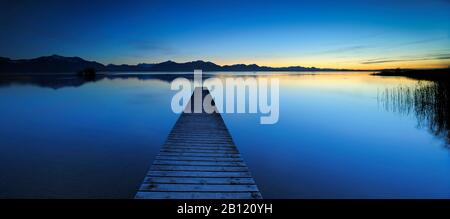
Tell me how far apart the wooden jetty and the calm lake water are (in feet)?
2.77

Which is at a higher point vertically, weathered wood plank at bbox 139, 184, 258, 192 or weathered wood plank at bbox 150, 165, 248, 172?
weathered wood plank at bbox 150, 165, 248, 172

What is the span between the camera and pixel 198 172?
3.30 meters

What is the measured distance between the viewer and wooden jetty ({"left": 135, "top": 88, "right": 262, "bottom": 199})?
2730mm

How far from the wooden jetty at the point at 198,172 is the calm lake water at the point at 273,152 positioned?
2.77ft

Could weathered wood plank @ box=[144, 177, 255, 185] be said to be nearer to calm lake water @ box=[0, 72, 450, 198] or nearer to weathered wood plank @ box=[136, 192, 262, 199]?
weathered wood plank @ box=[136, 192, 262, 199]

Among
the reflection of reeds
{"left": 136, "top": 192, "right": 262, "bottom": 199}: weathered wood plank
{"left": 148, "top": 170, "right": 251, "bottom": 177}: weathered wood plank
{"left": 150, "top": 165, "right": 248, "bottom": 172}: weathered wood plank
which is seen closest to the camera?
{"left": 136, "top": 192, "right": 262, "bottom": 199}: weathered wood plank

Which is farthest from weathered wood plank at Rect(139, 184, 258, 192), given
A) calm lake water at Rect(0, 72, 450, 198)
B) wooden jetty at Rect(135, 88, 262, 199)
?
calm lake water at Rect(0, 72, 450, 198)

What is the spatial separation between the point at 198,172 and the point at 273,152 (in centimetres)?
328

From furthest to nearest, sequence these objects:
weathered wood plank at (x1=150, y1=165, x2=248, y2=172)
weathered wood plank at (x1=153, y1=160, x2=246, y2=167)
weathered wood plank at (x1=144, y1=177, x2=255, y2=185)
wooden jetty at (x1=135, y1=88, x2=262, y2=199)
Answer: weathered wood plank at (x1=153, y1=160, x2=246, y2=167), weathered wood plank at (x1=150, y1=165, x2=248, y2=172), weathered wood plank at (x1=144, y1=177, x2=255, y2=185), wooden jetty at (x1=135, y1=88, x2=262, y2=199)

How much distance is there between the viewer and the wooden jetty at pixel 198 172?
2730mm

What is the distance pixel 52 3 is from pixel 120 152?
16.1 ft
